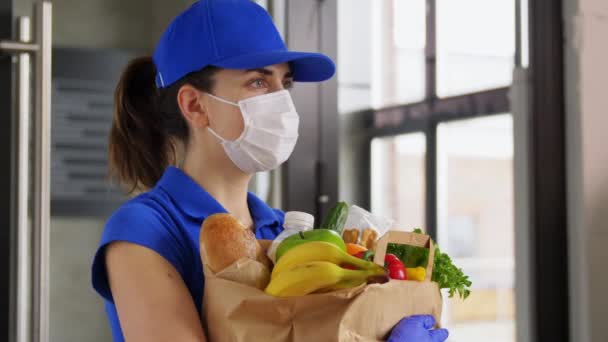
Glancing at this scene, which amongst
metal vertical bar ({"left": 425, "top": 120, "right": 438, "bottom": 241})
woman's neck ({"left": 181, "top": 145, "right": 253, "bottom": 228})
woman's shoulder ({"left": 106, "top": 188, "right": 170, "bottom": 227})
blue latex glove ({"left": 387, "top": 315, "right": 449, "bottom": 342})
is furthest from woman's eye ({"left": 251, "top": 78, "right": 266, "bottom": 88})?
metal vertical bar ({"left": 425, "top": 120, "right": 438, "bottom": 241})

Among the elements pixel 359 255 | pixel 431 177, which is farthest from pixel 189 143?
pixel 431 177

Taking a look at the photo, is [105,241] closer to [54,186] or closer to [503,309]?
[54,186]

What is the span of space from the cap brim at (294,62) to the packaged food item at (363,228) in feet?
0.88

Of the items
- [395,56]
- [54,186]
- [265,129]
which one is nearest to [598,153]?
[265,129]

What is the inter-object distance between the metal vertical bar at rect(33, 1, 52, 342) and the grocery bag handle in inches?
27.8

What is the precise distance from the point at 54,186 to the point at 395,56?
1527 mm

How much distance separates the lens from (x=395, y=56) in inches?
133

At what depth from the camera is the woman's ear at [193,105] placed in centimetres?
140

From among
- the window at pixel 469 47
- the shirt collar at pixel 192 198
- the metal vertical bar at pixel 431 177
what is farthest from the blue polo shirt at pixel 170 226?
the window at pixel 469 47

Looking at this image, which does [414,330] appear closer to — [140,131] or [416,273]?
[416,273]

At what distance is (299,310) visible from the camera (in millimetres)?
1051

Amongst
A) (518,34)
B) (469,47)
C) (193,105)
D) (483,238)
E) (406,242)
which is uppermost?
(469,47)

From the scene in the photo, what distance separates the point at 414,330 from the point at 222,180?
0.49 meters

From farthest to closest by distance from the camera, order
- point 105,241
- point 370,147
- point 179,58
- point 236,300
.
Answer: point 370,147
point 179,58
point 105,241
point 236,300
